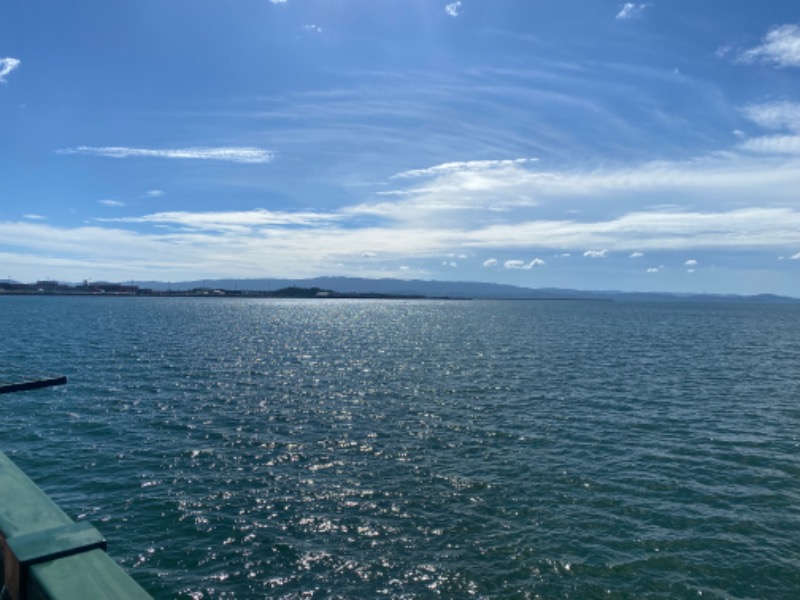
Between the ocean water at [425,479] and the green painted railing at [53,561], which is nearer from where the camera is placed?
the green painted railing at [53,561]

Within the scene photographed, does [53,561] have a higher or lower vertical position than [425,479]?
higher

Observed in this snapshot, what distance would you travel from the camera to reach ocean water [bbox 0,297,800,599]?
57.3ft

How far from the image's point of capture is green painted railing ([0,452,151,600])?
6.00 m

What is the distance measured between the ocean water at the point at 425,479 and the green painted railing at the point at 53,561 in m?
10.3

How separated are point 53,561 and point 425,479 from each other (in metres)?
20.1

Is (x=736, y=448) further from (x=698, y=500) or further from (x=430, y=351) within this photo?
(x=430, y=351)

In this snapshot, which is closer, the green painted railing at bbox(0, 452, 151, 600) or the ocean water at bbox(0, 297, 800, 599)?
the green painted railing at bbox(0, 452, 151, 600)

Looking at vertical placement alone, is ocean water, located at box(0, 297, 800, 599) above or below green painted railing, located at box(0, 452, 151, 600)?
below

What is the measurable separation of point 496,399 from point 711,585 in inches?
1016

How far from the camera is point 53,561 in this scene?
6430mm

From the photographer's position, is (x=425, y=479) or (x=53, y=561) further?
(x=425, y=479)

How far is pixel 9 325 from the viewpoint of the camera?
10862 centimetres

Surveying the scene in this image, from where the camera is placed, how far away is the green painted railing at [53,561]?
6004 millimetres

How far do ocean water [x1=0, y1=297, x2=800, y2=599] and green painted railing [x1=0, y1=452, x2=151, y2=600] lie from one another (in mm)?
10334
